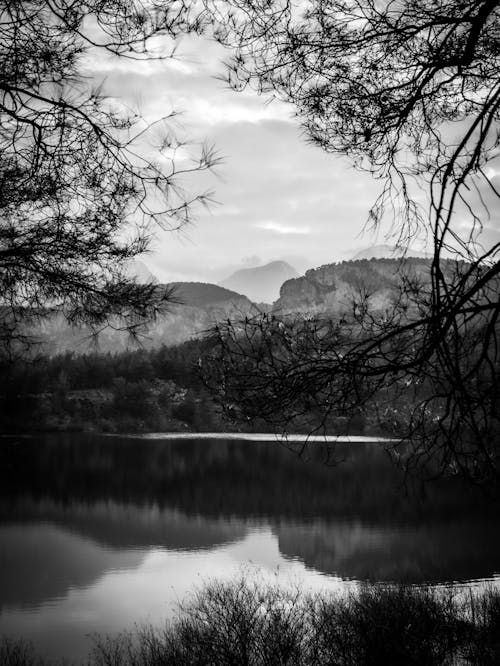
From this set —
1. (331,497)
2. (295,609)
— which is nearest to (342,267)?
(331,497)

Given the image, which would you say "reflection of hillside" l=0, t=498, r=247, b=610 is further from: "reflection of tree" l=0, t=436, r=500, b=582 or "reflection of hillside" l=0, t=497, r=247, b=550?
"reflection of tree" l=0, t=436, r=500, b=582

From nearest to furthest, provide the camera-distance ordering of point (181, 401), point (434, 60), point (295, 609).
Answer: point (434, 60) → point (295, 609) → point (181, 401)

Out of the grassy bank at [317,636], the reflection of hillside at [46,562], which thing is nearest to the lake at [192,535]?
the reflection of hillside at [46,562]

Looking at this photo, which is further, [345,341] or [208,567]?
[208,567]

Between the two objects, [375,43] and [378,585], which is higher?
[375,43]

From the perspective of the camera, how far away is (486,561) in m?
23.8

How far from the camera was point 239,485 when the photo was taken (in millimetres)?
44781

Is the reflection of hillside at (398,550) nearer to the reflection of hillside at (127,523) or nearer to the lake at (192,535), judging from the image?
the lake at (192,535)

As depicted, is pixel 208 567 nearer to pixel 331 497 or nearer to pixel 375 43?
pixel 331 497

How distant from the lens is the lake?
66.4 ft

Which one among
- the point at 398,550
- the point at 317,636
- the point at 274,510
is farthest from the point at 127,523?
the point at 317,636

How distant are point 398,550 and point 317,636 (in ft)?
46.2

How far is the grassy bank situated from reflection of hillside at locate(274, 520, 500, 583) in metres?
5.73

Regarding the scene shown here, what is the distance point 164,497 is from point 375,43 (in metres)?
38.8
